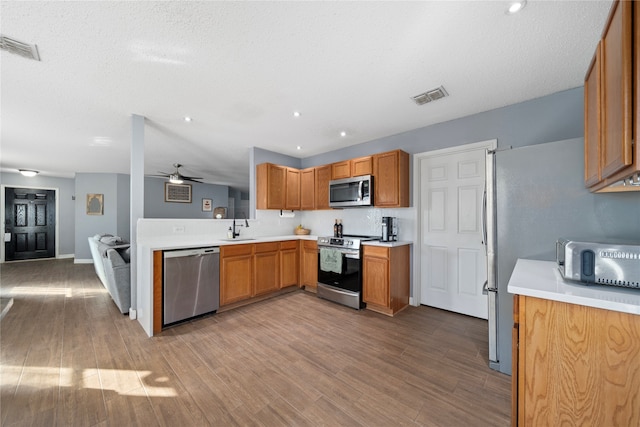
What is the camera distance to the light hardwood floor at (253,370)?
1.52m

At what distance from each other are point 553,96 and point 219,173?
7.09m

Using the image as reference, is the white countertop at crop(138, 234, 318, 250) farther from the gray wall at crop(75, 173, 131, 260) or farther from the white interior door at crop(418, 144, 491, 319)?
the gray wall at crop(75, 173, 131, 260)

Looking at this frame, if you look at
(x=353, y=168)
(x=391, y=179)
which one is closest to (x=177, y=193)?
(x=353, y=168)

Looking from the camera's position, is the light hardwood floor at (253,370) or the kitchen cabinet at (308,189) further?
the kitchen cabinet at (308,189)

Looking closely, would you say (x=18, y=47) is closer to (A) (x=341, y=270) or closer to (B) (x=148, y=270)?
(B) (x=148, y=270)

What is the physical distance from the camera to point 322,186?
429 cm

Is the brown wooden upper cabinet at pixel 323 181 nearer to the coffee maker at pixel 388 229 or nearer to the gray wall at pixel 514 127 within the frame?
the coffee maker at pixel 388 229

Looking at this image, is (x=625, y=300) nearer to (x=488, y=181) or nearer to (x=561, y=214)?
(x=561, y=214)

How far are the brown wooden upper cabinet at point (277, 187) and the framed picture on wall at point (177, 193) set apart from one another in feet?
17.3

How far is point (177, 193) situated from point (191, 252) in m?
6.40

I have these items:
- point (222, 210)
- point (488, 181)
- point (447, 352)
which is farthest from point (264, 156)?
point (222, 210)

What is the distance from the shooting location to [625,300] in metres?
0.97

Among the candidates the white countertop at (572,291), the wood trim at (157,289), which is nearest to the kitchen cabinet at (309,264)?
the wood trim at (157,289)

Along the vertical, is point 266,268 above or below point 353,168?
below
